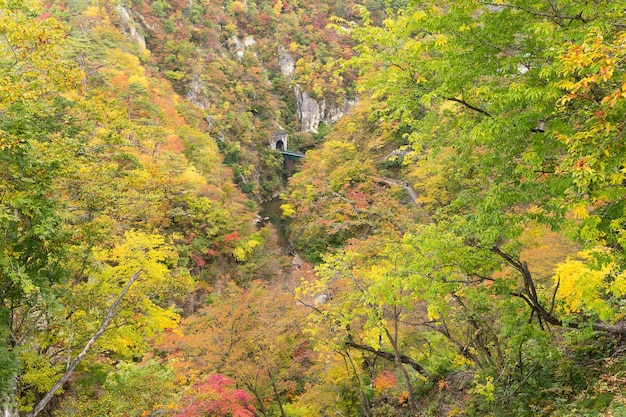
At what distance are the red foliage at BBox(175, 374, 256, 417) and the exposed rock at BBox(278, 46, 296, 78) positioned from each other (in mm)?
63889

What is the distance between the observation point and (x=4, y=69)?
5824 mm

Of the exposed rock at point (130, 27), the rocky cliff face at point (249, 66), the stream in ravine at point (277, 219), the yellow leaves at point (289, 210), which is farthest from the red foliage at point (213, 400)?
the exposed rock at point (130, 27)

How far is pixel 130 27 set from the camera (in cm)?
4575

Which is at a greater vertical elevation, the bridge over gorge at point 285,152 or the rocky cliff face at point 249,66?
the rocky cliff face at point 249,66

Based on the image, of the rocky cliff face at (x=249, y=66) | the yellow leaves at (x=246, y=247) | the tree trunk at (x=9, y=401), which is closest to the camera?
the tree trunk at (x=9, y=401)

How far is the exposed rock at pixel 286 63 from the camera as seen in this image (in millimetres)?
67438

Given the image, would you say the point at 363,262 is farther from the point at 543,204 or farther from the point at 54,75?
the point at 54,75

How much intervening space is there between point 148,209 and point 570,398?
8676mm

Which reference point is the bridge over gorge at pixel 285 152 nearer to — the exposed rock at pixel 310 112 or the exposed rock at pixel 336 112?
the exposed rock at pixel 310 112

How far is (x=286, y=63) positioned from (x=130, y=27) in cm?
2807

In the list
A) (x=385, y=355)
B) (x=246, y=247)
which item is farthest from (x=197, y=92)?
(x=385, y=355)

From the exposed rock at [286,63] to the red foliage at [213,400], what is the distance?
210 feet

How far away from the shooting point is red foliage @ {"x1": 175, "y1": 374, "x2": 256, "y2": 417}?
353 inches

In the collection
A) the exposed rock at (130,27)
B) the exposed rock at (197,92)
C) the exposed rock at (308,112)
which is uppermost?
the exposed rock at (130,27)
